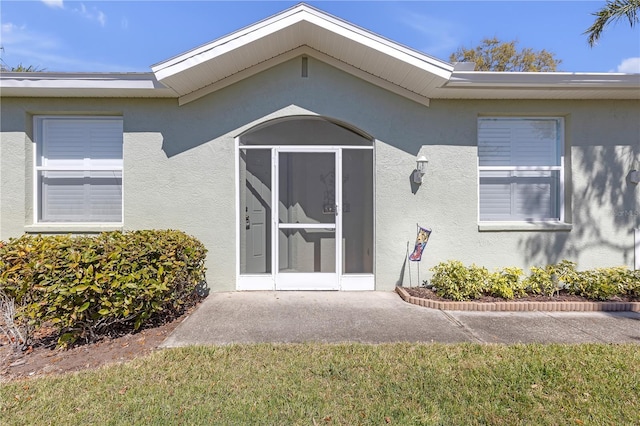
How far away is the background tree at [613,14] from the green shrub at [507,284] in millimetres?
4746

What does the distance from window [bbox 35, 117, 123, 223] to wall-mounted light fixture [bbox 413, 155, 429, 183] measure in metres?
5.41

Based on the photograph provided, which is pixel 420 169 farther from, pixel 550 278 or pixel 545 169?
pixel 550 278

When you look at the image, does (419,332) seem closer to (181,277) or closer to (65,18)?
(181,277)

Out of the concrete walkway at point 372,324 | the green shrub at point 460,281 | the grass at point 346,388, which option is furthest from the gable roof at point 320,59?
the grass at point 346,388

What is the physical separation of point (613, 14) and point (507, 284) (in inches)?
207

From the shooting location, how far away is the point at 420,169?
6.03 metres

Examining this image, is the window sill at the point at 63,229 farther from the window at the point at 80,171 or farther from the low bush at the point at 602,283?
the low bush at the point at 602,283

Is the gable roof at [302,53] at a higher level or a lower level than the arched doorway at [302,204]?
higher

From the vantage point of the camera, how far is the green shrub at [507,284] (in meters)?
5.49

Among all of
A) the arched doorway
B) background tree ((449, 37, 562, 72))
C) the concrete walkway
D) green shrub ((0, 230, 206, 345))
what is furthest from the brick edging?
background tree ((449, 37, 562, 72))

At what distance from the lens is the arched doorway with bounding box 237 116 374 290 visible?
20.3 ft

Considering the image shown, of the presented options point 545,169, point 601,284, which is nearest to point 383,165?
point 545,169

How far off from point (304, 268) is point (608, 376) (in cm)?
430

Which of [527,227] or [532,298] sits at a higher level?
[527,227]
